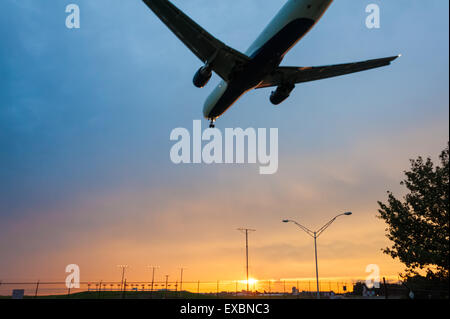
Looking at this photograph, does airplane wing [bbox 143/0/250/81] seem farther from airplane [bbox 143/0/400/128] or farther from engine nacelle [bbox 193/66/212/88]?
engine nacelle [bbox 193/66/212/88]

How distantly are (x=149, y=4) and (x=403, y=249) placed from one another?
107ft

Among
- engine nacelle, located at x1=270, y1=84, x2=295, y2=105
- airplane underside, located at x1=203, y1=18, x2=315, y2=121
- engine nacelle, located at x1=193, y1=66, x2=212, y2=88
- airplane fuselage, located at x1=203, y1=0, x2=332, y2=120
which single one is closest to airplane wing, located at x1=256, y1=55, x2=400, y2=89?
engine nacelle, located at x1=270, y1=84, x2=295, y2=105

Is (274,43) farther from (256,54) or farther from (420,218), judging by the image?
(420,218)

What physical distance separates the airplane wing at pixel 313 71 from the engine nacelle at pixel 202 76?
583 cm

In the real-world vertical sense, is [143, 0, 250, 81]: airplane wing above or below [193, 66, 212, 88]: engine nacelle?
above

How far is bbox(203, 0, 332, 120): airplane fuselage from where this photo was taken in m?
21.2

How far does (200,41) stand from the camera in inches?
947

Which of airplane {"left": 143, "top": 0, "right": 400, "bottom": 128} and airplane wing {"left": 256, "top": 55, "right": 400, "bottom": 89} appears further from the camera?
airplane wing {"left": 256, "top": 55, "right": 400, "bottom": 89}

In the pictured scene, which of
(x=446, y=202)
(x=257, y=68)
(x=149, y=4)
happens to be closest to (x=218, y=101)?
(x=257, y=68)

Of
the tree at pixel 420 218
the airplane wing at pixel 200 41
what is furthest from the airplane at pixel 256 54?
the tree at pixel 420 218

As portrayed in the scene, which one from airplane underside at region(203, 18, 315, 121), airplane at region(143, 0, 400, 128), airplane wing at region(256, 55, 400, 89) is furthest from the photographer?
airplane wing at region(256, 55, 400, 89)
